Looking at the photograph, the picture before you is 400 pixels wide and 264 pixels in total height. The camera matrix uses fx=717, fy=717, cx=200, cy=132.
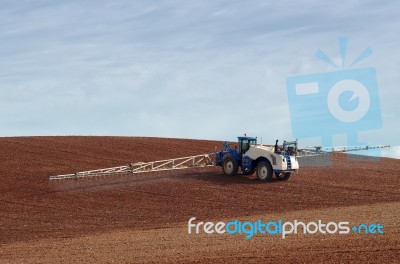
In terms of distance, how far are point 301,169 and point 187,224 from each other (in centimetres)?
1694

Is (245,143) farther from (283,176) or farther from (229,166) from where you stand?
(283,176)

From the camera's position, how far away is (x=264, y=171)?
124 feet

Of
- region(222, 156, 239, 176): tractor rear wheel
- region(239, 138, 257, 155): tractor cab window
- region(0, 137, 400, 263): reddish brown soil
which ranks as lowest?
region(0, 137, 400, 263): reddish brown soil

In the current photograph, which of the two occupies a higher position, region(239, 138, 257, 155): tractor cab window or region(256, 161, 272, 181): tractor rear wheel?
region(239, 138, 257, 155): tractor cab window

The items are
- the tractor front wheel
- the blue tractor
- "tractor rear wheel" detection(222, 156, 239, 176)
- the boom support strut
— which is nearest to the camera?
the blue tractor

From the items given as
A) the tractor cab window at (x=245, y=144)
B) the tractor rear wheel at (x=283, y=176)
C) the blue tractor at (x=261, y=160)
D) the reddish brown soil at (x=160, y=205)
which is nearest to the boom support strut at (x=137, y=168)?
the reddish brown soil at (x=160, y=205)

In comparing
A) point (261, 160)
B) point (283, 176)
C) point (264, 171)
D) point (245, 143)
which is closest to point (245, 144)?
point (245, 143)

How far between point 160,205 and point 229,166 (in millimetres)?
7907

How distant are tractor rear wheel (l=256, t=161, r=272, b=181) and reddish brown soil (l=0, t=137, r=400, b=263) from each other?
60 centimetres

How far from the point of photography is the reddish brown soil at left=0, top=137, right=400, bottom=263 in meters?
19.5

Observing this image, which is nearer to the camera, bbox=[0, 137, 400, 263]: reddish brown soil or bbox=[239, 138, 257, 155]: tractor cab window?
bbox=[0, 137, 400, 263]: reddish brown soil

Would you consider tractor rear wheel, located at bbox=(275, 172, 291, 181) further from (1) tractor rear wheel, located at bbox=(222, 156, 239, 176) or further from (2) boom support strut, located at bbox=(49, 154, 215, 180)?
(2) boom support strut, located at bbox=(49, 154, 215, 180)

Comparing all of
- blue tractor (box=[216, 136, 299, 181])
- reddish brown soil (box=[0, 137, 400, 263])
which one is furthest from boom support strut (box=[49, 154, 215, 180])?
blue tractor (box=[216, 136, 299, 181])

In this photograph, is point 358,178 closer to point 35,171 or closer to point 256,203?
point 256,203
